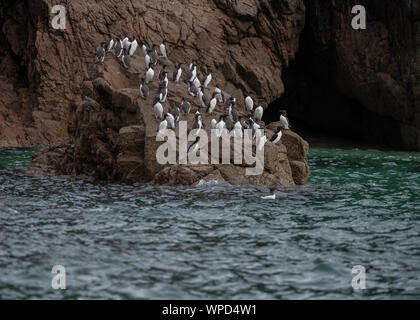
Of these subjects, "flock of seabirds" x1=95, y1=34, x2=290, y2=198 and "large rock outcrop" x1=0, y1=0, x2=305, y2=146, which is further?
"large rock outcrop" x1=0, y1=0, x2=305, y2=146

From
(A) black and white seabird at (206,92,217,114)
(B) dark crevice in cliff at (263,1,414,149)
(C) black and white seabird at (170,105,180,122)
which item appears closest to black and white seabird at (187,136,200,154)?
(C) black and white seabird at (170,105,180,122)

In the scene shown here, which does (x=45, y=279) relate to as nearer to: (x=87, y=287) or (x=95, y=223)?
(x=87, y=287)

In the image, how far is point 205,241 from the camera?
548 inches

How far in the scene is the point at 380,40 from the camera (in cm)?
3800

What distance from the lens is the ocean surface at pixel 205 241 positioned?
36.0 feet

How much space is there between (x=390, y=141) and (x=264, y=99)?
821 cm

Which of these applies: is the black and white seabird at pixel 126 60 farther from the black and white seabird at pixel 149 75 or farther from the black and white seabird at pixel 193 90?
the black and white seabird at pixel 193 90

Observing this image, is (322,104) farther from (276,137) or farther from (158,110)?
(158,110)

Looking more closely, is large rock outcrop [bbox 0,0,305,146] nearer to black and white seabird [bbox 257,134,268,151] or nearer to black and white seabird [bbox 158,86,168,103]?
black and white seabird [bbox 158,86,168,103]

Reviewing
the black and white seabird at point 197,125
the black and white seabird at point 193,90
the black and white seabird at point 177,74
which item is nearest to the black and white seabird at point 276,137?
the black and white seabird at point 197,125

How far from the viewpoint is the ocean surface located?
11.0m

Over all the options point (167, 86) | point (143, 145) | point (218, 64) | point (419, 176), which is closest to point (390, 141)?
point (218, 64)

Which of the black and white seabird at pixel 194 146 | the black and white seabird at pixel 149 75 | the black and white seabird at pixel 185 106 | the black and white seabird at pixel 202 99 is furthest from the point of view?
the black and white seabird at pixel 202 99

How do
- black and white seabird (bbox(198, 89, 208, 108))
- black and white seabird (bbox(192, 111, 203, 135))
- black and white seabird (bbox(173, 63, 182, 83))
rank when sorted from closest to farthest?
black and white seabird (bbox(192, 111, 203, 135))
black and white seabird (bbox(198, 89, 208, 108))
black and white seabird (bbox(173, 63, 182, 83))
